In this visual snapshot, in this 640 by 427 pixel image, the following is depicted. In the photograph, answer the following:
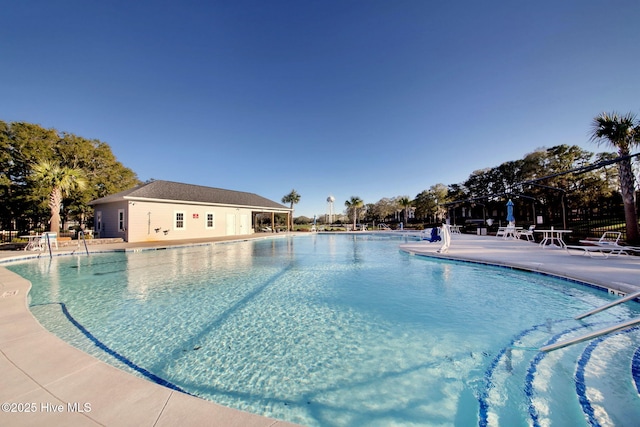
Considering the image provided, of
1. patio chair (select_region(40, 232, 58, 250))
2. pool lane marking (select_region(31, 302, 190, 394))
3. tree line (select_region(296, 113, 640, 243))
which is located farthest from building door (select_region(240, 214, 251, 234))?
pool lane marking (select_region(31, 302, 190, 394))

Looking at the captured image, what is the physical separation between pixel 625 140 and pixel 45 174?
2869 cm

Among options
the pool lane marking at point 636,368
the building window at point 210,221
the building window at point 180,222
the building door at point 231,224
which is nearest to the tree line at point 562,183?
the pool lane marking at point 636,368

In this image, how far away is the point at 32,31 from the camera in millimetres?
10867

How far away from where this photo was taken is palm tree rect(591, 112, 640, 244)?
A: 9.61m

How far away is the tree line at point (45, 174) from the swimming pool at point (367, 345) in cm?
1122

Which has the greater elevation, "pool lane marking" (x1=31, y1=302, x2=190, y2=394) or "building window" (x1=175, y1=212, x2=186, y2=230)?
"building window" (x1=175, y1=212, x2=186, y2=230)

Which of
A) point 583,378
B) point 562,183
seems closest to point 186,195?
point 583,378

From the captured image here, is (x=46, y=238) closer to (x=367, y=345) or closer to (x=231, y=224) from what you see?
(x=231, y=224)

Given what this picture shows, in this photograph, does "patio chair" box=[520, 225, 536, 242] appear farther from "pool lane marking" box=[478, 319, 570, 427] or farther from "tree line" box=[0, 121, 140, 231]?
"tree line" box=[0, 121, 140, 231]

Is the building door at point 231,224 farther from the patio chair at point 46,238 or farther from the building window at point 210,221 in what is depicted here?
the patio chair at point 46,238

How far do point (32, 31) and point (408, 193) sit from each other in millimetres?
41804

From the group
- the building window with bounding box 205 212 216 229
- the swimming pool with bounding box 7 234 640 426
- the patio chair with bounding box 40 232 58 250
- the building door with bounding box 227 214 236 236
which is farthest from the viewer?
the building door with bounding box 227 214 236 236

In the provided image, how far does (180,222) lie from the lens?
18531mm

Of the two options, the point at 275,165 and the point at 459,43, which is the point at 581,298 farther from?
the point at 275,165
